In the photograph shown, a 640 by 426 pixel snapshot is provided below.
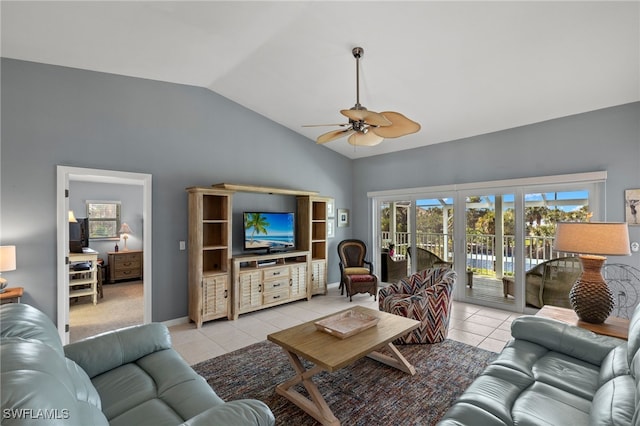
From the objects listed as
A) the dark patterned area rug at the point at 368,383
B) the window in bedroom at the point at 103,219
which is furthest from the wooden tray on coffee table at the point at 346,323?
the window in bedroom at the point at 103,219

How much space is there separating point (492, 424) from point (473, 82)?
11.1ft

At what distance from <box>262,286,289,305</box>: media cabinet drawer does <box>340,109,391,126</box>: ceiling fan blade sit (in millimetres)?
3233

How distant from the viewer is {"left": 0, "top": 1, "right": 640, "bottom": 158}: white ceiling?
251 centimetres

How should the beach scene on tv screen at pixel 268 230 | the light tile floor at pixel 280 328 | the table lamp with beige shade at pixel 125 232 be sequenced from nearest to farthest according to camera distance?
the light tile floor at pixel 280 328
the beach scene on tv screen at pixel 268 230
the table lamp with beige shade at pixel 125 232

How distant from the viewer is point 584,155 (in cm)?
387

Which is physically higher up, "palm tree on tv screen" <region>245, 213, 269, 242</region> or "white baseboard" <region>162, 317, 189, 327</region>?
"palm tree on tv screen" <region>245, 213, 269, 242</region>

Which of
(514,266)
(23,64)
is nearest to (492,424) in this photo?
(514,266)

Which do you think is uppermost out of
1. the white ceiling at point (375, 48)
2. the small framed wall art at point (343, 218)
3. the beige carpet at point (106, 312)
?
the white ceiling at point (375, 48)

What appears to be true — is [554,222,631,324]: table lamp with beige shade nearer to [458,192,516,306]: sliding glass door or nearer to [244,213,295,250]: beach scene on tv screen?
[458,192,516,306]: sliding glass door

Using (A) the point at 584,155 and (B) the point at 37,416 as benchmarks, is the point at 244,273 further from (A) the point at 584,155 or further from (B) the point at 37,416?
(A) the point at 584,155

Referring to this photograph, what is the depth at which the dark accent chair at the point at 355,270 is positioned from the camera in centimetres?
516

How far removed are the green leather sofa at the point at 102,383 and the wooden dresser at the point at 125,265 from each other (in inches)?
210

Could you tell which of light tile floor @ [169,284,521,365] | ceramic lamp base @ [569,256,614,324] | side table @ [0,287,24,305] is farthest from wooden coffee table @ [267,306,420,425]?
side table @ [0,287,24,305]

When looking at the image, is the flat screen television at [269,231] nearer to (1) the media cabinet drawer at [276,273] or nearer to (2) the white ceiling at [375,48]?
(1) the media cabinet drawer at [276,273]
